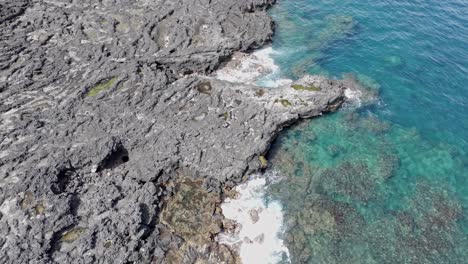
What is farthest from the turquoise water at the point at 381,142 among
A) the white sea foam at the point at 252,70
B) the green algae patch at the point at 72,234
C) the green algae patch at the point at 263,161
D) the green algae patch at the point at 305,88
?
the green algae patch at the point at 72,234

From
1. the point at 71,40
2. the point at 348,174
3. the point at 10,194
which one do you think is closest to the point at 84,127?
the point at 10,194

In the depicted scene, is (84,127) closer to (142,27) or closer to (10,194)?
(10,194)

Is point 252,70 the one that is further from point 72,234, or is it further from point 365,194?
point 72,234

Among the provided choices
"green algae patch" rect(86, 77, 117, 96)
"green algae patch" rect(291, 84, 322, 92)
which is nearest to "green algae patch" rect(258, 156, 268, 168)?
"green algae patch" rect(291, 84, 322, 92)

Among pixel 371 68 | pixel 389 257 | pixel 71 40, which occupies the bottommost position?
pixel 389 257

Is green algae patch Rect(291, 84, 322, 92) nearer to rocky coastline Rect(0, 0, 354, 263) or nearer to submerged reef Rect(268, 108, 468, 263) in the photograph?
rocky coastline Rect(0, 0, 354, 263)

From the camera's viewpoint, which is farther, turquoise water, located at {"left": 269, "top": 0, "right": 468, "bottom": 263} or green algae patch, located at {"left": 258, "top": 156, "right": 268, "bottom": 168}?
green algae patch, located at {"left": 258, "top": 156, "right": 268, "bottom": 168}
